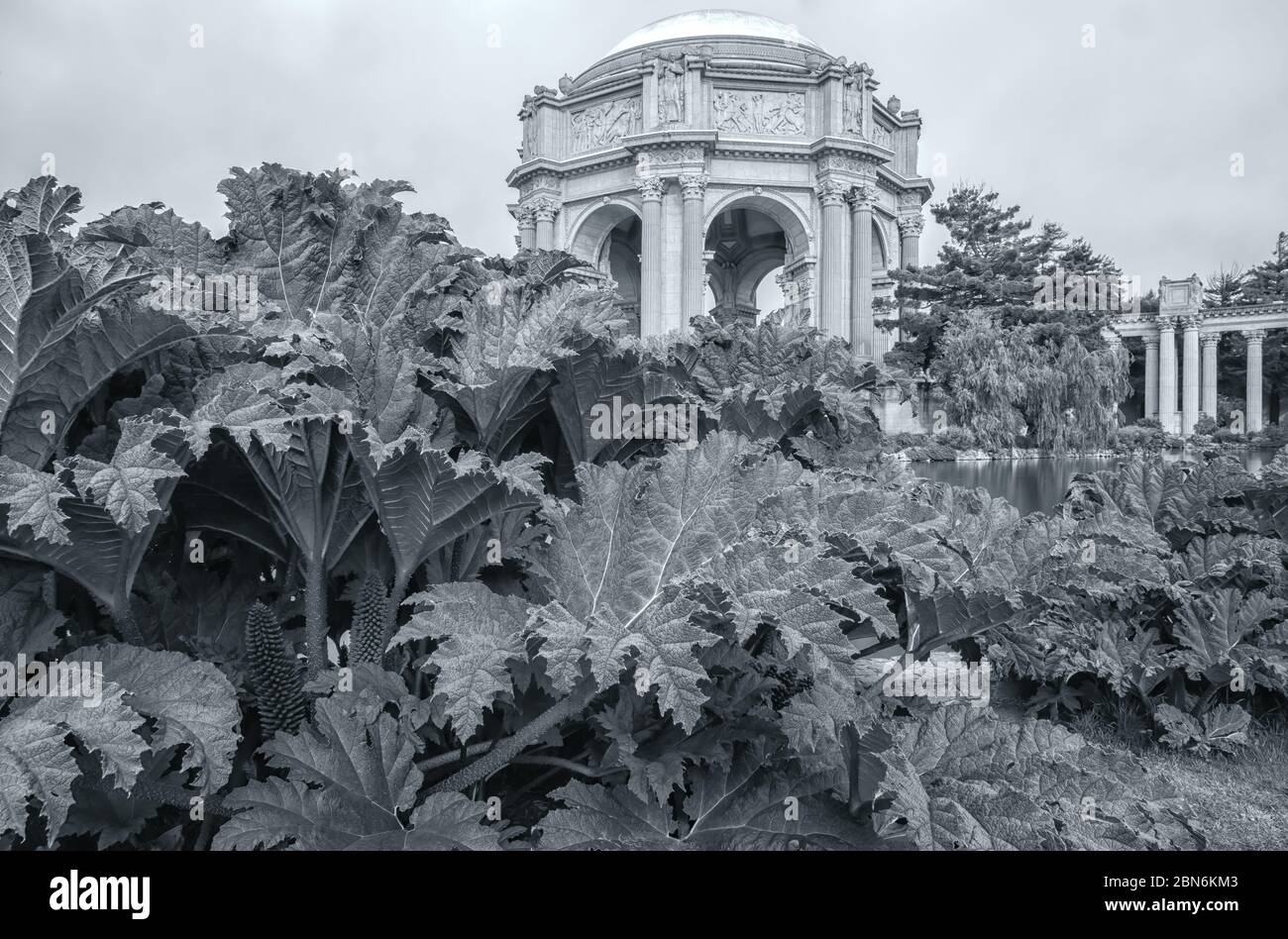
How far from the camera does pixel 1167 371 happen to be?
135 feet

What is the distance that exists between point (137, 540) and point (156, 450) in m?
0.30

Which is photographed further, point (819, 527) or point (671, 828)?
point (819, 527)

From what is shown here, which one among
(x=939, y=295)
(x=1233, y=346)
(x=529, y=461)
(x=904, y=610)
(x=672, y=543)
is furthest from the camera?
(x=1233, y=346)

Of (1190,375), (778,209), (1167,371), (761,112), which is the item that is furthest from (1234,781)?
(1167,371)

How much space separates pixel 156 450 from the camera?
5.31ft

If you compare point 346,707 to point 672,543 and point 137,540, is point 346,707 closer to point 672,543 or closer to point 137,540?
point 137,540

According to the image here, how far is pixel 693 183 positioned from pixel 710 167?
4.49 feet

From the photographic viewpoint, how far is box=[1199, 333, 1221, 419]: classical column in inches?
1599

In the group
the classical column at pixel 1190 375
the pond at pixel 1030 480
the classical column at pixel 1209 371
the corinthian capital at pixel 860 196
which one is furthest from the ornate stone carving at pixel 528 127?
the classical column at pixel 1209 371

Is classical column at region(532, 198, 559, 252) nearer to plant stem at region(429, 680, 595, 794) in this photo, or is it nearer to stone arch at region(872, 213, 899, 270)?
stone arch at region(872, 213, 899, 270)

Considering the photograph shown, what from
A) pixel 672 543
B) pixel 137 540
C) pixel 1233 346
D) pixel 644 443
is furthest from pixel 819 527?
pixel 1233 346

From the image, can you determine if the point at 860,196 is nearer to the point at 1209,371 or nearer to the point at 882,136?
the point at 882,136

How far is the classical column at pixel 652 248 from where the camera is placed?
30.1 metres

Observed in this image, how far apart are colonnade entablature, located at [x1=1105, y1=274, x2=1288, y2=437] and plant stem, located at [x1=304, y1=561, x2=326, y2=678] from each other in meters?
46.6
